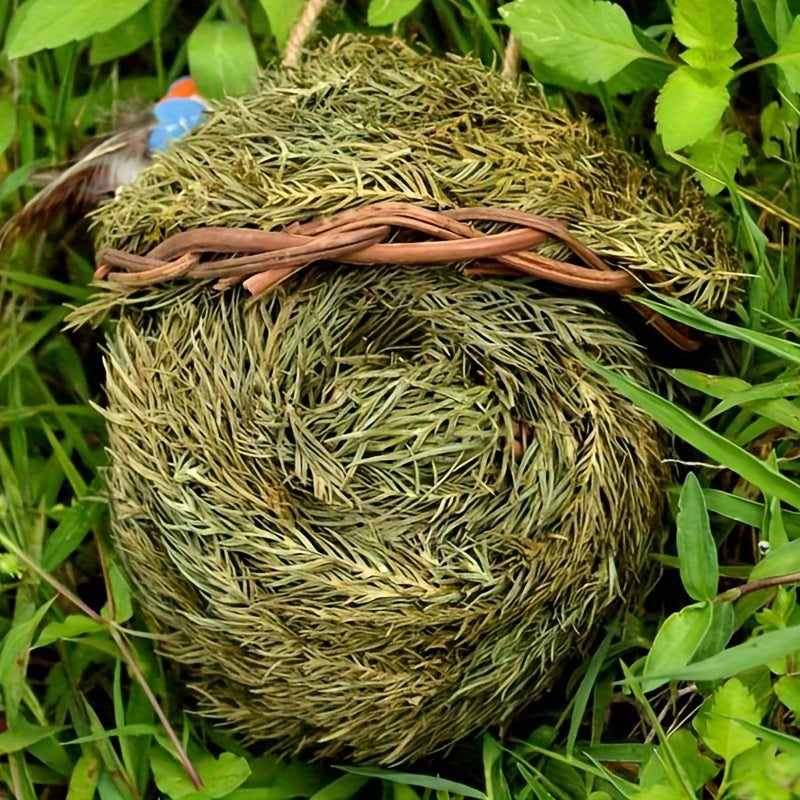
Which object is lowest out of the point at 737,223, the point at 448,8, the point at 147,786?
the point at 147,786

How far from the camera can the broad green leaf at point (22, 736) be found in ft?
3.32

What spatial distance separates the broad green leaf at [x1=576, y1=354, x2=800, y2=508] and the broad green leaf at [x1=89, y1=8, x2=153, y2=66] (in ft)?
2.30

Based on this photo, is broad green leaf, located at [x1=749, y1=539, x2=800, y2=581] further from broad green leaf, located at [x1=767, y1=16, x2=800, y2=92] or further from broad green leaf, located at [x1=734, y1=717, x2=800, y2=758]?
broad green leaf, located at [x1=767, y1=16, x2=800, y2=92]

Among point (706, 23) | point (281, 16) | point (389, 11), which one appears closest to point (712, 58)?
point (706, 23)

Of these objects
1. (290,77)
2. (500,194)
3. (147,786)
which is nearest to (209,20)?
(290,77)

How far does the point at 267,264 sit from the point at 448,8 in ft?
1.68

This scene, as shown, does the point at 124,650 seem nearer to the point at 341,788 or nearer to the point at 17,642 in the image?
the point at 17,642

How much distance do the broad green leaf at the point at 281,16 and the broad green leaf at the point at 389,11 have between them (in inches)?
3.5

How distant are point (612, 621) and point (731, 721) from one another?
209 mm

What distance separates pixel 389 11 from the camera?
1064mm

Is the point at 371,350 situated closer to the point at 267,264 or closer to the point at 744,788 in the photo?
the point at 267,264

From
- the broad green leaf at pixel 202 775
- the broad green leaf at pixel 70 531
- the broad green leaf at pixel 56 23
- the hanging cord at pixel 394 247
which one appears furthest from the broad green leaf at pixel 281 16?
the broad green leaf at pixel 202 775

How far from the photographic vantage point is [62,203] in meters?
1.14

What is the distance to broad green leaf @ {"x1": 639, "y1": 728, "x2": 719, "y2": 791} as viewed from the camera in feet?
2.68
